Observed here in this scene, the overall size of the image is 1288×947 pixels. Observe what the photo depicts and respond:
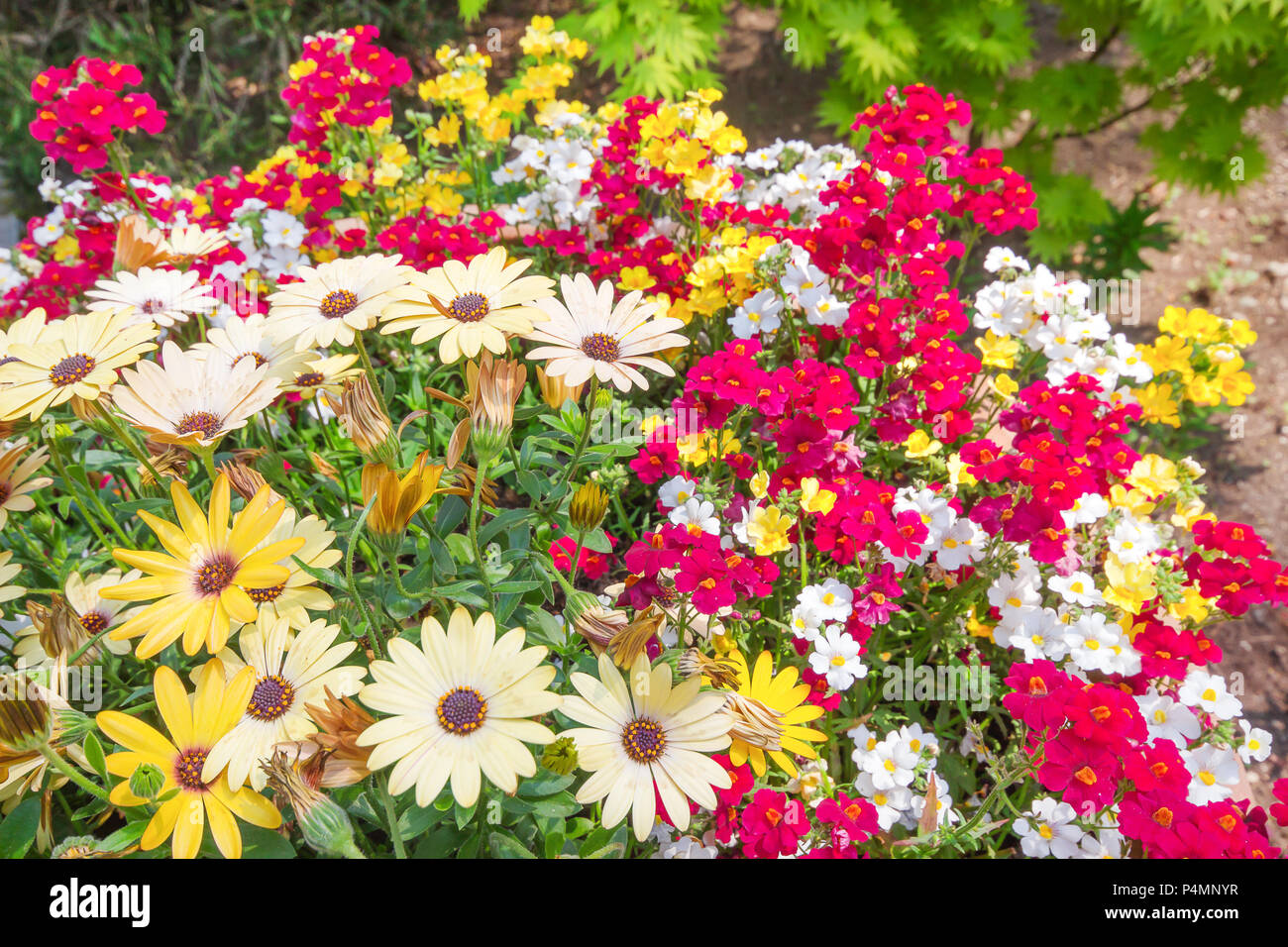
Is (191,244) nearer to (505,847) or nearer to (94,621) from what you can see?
(94,621)

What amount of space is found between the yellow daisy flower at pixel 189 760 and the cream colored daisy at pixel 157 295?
2.05 ft

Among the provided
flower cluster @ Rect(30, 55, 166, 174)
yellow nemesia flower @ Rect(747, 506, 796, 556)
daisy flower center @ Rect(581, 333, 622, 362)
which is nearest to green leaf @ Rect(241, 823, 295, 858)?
daisy flower center @ Rect(581, 333, 622, 362)

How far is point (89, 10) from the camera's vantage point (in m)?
4.44

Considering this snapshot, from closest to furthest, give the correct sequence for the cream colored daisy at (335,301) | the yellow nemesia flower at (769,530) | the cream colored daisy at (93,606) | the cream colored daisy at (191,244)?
the cream colored daisy at (335,301) → the cream colored daisy at (93,606) → the yellow nemesia flower at (769,530) → the cream colored daisy at (191,244)

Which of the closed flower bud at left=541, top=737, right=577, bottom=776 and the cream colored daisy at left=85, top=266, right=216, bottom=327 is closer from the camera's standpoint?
the closed flower bud at left=541, top=737, right=577, bottom=776

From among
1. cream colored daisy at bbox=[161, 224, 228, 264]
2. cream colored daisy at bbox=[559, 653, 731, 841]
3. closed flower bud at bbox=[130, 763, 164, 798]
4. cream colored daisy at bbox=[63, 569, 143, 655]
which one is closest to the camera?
closed flower bud at bbox=[130, 763, 164, 798]

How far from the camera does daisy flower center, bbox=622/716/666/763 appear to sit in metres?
0.99

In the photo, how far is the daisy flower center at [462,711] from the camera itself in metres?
0.89

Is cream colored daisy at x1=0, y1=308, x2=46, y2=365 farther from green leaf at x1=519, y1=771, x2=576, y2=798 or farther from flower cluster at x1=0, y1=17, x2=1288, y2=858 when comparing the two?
green leaf at x1=519, y1=771, x2=576, y2=798

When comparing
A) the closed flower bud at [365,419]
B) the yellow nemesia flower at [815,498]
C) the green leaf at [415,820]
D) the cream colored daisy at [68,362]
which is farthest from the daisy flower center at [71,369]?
the yellow nemesia flower at [815,498]

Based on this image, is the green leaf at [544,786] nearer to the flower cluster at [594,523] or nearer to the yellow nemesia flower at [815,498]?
the flower cluster at [594,523]

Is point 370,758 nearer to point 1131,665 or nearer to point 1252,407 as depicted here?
point 1131,665

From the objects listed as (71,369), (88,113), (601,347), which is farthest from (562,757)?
(88,113)

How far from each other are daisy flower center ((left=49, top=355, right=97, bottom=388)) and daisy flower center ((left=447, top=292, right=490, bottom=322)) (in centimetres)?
45
